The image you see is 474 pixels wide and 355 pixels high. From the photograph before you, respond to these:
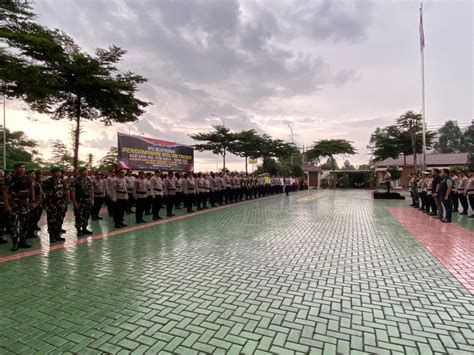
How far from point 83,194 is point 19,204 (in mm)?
1457

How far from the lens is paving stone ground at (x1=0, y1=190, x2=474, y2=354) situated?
252 centimetres

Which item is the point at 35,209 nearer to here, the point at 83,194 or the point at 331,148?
the point at 83,194

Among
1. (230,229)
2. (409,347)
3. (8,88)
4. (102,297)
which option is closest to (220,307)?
(102,297)

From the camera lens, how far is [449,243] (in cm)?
610

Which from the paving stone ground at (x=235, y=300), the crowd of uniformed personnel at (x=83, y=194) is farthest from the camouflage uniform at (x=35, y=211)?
the paving stone ground at (x=235, y=300)

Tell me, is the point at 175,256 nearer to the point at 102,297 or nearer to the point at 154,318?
the point at 102,297

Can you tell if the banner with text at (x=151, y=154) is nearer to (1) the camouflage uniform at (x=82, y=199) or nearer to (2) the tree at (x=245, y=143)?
(1) the camouflage uniform at (x=82, y=199)

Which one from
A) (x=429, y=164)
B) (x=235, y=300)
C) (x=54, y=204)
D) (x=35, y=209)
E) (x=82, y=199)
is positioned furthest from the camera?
(x=429, y=164)

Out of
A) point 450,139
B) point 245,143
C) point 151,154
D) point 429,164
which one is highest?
point 450,139

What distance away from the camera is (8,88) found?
9.18 meters

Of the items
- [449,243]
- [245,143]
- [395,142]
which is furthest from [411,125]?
[449,243]

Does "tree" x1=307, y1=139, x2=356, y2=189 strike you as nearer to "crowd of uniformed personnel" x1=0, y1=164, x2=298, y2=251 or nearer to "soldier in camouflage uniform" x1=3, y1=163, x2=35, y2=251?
"crowd of uniformed personnel" x1=0, y1=164, x2=298, y2=251

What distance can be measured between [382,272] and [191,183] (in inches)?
337

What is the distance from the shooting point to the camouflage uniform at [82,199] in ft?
23.1
